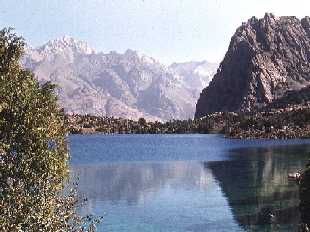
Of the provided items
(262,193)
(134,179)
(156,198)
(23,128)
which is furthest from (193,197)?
(23,128)

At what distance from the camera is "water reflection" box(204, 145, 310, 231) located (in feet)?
285

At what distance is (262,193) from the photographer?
118 meters

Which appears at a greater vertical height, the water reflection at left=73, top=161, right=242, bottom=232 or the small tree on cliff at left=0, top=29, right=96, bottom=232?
the small tree on cliff at left=0, top=29, right=96, bottom=232

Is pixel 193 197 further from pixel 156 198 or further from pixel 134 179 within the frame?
pixel 134 179

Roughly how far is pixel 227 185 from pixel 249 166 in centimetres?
5087

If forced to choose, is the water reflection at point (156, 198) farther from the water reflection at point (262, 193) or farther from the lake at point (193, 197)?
the water reflection at point (262, 193)

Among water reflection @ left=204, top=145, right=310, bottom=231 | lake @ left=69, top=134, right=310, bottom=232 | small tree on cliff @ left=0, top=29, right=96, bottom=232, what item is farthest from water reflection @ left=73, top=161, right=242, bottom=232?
small tree on cliff @ left=0, top=29, right=96, bottom=232

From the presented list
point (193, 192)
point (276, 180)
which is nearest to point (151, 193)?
point (193, 192)

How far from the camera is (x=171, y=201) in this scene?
379 feet

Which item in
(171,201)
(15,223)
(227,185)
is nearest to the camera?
(15,223)

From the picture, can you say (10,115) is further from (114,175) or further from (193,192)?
(114,175)

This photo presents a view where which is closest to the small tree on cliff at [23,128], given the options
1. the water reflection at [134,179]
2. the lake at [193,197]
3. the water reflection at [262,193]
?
the lake at [193,197]

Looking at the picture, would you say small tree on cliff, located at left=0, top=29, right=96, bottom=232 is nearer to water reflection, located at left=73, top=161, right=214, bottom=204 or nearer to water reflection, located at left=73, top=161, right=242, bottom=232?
water reflection, located at left=73, top=161, right=242, bottom=232

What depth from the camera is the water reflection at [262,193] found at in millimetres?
87019
